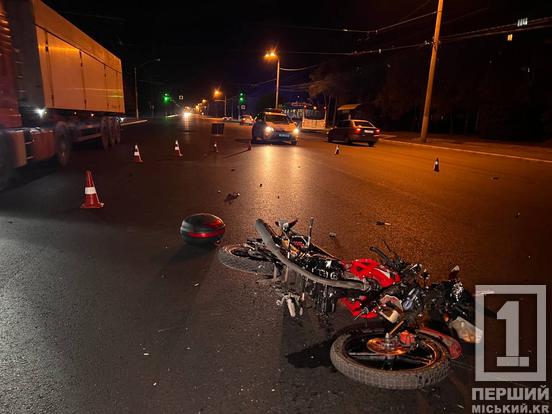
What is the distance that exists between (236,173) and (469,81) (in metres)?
29.2

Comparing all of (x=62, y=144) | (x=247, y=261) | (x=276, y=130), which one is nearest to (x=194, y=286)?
(x=247, y=261)

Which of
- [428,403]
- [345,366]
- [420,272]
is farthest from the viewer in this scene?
[420,272]

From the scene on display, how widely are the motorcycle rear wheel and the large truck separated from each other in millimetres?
7250

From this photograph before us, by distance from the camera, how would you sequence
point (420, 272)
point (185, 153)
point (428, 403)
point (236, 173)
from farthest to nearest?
point (185, 153) → point (236, 173) → point (420, 272) → point (428, 403)

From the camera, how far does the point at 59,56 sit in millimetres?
13203

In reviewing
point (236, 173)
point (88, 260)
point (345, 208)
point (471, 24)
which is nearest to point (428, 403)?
point (88, 260)

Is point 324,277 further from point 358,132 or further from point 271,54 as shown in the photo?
point 271,54

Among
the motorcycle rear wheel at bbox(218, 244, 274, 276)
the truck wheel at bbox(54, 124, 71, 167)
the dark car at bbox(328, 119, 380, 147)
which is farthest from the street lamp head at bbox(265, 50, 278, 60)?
the motorcycle rear wheel at bbox(218, 244, 274, 276)

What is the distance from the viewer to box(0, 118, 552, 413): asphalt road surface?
2803mm

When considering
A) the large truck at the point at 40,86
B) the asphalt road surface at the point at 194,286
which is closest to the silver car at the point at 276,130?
the large truck at the point at 40,86

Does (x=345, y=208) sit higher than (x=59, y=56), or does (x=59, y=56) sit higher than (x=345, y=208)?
(x=59, y=56)

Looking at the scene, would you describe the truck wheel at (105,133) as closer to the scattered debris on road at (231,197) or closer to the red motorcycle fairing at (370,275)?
the scattered debris on road at (231,197)

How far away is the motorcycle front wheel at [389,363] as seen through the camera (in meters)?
2.80

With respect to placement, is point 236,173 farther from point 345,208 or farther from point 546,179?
point 546,179
